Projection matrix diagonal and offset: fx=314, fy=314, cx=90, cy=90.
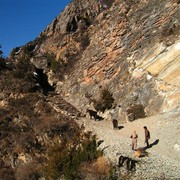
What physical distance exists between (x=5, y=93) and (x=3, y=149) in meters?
10.2

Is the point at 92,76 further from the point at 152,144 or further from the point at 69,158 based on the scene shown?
the point at 69,158

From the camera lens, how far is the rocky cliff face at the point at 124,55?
94.4ft

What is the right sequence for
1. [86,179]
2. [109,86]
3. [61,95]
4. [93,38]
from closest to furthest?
[86,179], [109,86], [61,95], [93,38]

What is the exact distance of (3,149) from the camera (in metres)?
26.1

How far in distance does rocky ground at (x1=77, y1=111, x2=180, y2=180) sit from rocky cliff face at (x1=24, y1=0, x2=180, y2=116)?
210 cm

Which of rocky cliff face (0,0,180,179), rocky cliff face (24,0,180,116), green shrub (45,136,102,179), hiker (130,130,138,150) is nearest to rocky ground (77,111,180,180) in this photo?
hiker (130,130,138,150)

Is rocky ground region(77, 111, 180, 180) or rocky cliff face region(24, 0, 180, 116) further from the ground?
rocky cliff face region(24, 0, 180, 116)

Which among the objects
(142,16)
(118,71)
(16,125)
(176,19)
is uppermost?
(142,16)

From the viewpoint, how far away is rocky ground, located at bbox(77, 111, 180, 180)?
17.1 metres

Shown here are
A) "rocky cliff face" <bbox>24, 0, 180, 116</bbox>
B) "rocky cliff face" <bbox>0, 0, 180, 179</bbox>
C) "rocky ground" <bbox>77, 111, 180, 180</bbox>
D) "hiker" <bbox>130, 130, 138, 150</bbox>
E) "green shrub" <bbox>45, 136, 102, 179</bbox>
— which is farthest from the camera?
"rocky cliff face" <bbox>24, 0, 180, 116</bbox>

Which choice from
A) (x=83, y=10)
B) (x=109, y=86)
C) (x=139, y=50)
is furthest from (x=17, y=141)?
(x=83, y=10)

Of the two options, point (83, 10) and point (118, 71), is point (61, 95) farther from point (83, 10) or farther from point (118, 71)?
point (83, 10)

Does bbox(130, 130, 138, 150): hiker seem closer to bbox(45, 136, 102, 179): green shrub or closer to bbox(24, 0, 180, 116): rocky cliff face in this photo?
bbox(45, 136, 102, 179): green shrub

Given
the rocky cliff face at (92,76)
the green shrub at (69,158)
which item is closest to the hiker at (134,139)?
the green shrub at (69,158)
